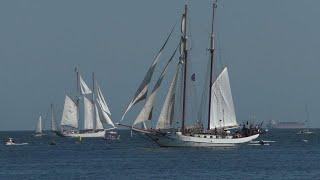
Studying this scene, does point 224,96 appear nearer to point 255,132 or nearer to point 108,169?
point 255,132

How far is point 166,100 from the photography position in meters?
125

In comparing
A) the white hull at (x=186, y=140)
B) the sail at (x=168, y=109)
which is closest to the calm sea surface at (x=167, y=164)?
the white hull at (x=186, y=140)

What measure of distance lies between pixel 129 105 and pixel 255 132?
29879 mm

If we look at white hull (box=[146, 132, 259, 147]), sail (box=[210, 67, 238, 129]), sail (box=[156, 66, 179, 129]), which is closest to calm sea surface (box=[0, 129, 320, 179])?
white hull (box=[146, 132, 259, 147])

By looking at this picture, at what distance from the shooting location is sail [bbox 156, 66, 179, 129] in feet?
411

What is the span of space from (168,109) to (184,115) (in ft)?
10.9

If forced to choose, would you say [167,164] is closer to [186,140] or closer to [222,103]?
[186,140]

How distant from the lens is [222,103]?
135500 mm

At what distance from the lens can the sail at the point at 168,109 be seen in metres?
125

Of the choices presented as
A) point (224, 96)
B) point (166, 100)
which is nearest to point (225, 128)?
point (224, 96)

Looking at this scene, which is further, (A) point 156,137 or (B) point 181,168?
(A) point 156,137

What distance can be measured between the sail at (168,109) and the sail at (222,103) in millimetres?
9987

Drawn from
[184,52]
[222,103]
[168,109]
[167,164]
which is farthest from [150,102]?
[167,164]

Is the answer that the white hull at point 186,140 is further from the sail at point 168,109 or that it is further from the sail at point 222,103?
the sail at point 222,103
